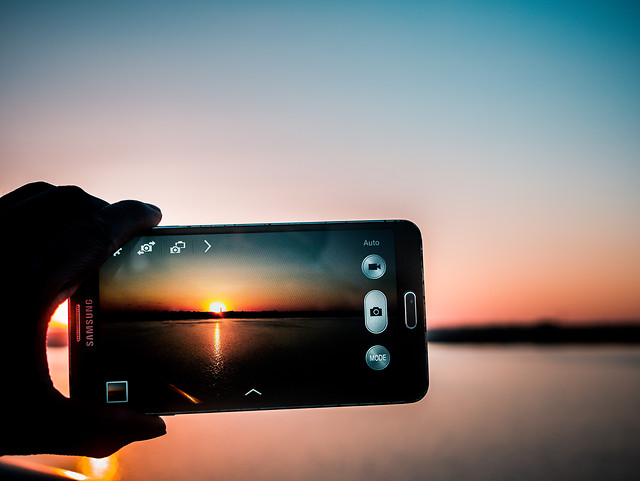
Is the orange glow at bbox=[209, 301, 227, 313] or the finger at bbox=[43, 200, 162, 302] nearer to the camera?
the finger at bbox=[43, 200, 162, 302]

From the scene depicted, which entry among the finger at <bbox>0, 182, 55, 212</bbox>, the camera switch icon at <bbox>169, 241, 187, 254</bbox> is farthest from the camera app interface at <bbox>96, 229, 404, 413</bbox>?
the finger at <bbox>0, 182, 55, 212</bbox>

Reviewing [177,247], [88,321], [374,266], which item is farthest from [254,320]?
[88,321]

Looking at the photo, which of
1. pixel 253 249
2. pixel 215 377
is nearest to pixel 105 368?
pixel 215 377

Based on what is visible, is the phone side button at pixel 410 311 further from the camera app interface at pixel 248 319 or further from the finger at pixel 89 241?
the finger at pixel 89 241

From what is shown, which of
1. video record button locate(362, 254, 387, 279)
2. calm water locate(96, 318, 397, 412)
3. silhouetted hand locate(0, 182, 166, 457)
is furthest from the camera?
video record button locate(362, 254, 387, 279)

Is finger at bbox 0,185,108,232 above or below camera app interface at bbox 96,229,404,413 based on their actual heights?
above

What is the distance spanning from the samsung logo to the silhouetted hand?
191mm

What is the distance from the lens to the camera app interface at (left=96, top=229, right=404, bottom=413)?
1.80 m

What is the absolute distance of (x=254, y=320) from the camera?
1867 millimetres

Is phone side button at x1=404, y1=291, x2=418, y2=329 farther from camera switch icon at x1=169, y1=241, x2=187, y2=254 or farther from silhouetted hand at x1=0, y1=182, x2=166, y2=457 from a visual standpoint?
silhouetted hand at x1=0, y1=182, x2=166, y2=457

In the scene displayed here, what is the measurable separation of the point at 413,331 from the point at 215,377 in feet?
2.60

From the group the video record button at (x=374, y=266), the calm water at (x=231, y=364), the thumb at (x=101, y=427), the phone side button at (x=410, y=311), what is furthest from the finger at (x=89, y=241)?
the phone side button at (x=410, y=311)

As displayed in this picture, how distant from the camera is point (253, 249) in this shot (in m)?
1.89

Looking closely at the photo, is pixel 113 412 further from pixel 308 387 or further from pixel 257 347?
pixel 308 387
